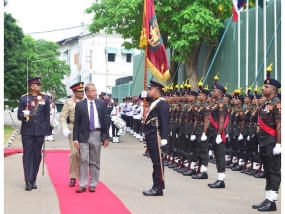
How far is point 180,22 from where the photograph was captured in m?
27.7

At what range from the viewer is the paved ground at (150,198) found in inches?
381

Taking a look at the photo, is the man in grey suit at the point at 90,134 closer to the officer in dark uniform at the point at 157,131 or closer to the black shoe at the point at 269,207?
the officer in dark uniform at the point at 157,131

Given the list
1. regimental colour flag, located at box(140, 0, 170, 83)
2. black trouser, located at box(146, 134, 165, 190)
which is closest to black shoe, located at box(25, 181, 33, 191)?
black trouser, located at box(146, 134, 165, 190)

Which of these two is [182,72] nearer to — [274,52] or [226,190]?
[274,52]

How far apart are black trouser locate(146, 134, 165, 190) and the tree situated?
15.8 metres

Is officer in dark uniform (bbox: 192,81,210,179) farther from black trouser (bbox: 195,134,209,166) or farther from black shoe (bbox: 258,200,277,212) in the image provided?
black shoe (bbox: 258,200,277,212)

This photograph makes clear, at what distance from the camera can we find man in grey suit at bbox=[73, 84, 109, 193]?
11266mm

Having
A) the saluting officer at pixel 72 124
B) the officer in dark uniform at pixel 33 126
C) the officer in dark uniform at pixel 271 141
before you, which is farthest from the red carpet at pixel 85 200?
the officer in dark uniform at pixel 271 141

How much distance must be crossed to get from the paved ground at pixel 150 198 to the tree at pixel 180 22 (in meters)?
11.2

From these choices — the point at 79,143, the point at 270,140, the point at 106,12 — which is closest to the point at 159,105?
the point at 79,143

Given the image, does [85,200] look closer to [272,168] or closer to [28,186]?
[28,186]

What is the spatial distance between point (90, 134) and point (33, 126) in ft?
4.06

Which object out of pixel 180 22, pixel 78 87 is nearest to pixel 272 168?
pixel 78 87

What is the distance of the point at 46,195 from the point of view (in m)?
10.8
